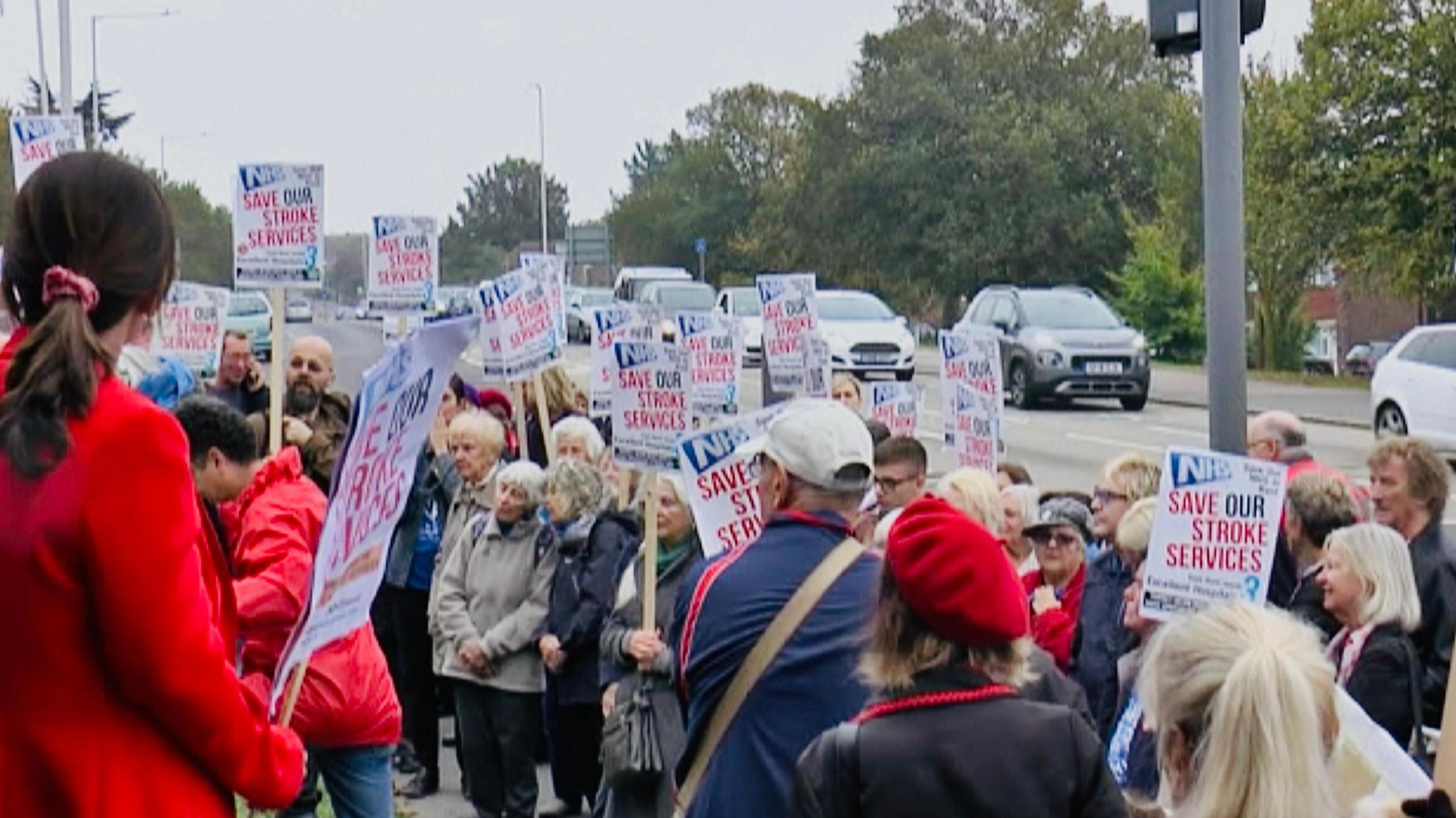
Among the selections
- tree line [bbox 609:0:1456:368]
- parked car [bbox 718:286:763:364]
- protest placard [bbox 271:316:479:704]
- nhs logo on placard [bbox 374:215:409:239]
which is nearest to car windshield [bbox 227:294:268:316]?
parked car [bbox 718:286:763:364]

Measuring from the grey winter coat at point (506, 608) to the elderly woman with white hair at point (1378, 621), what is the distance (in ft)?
12.4

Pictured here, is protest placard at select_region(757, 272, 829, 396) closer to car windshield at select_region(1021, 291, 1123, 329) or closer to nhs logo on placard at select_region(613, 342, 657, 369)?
nhs logo on placard at select_region(613, 342, 657, 369)

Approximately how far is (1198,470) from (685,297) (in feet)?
107

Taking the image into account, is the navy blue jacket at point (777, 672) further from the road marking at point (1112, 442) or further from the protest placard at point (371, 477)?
the road marking at point (1112, 442)

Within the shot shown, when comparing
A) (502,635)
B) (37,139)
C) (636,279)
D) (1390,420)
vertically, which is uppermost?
(636,279)

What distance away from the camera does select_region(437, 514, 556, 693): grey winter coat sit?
869 cm

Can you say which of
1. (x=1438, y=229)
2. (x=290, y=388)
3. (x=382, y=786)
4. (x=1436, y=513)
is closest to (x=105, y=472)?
(x=382, y=786)

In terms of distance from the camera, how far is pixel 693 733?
4.71m

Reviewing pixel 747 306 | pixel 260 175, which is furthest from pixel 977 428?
pixel 747 306

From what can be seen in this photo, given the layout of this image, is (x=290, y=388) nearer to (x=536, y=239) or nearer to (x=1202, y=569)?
(x=1202, y=569)

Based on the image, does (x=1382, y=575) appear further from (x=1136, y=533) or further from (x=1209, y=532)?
(x=1136, y=533)

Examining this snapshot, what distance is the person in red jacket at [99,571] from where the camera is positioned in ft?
8.96

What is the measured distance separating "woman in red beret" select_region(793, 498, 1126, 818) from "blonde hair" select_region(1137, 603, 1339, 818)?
19 centimetres

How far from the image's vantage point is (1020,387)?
103 ft
